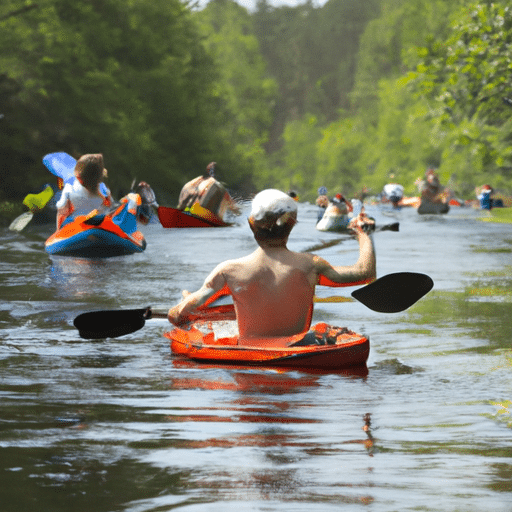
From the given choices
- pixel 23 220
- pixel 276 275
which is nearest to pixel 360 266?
pixel 276 275

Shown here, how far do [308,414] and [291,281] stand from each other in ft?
4.40

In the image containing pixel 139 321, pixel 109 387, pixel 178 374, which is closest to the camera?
pixel 109 387

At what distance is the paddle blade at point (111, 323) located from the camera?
9.57 m

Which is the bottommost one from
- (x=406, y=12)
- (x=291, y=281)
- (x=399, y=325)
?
(x=399, y=325)

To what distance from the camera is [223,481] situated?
5367 millimetres

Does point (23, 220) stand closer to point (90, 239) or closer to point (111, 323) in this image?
point (90, 239)

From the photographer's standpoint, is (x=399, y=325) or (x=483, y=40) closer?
(x=399, y=325)

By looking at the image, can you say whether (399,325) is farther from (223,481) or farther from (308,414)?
(223,481)

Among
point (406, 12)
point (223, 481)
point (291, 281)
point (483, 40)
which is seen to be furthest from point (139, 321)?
point (406, 12)

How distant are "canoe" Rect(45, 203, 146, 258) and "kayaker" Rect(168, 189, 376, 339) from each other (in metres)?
10.7

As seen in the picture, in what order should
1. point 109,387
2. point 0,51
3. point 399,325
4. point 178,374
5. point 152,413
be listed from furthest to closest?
point 0,51 → point 399,325 → point 178,374 → point 109,387 → point 152,413

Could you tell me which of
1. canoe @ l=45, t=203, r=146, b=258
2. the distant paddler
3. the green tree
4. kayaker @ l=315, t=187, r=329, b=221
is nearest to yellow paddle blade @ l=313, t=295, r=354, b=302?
canoe @ l=45, t=203, r=146, b=258

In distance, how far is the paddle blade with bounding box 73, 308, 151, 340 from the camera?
377 inches

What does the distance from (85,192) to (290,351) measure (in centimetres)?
1086
